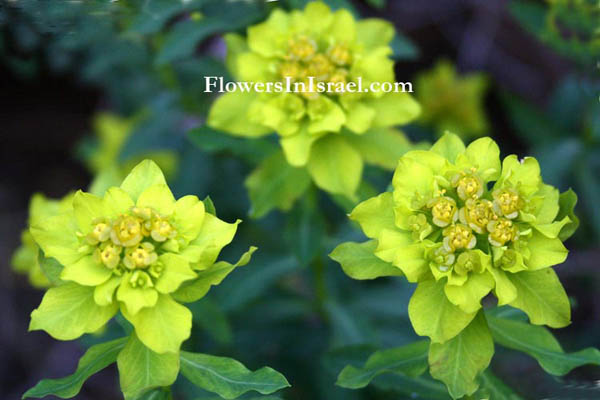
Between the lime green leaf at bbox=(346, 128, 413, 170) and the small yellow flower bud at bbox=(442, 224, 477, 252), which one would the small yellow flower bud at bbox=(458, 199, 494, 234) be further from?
the lime green leaf at bbox=(346, 128, 413, 170)

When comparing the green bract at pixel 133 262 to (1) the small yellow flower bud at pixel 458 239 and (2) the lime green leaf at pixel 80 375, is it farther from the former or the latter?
(1) the small yellow flower bud at pixel 458 239

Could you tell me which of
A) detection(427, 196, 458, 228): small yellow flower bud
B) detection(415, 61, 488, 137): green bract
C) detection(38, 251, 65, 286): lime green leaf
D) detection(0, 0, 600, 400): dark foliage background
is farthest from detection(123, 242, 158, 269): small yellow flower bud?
detection(415, 61, 488, 137): green bract

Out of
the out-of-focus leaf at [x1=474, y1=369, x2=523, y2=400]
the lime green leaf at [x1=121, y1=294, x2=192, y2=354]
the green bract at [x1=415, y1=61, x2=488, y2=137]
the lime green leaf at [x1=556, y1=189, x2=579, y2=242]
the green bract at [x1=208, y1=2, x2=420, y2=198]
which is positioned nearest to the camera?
the lime green leaf at [x1=121, y1=294, x2=192, y2=354]

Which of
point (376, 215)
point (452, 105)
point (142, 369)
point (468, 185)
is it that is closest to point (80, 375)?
point (142, 369)

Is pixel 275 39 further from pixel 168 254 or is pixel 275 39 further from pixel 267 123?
pixel 168 254

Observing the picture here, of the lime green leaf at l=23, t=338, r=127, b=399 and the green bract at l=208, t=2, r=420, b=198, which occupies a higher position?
the green bract at l=208, t=2, r=420, b=198

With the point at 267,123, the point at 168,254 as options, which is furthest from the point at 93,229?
the point at 267,123
